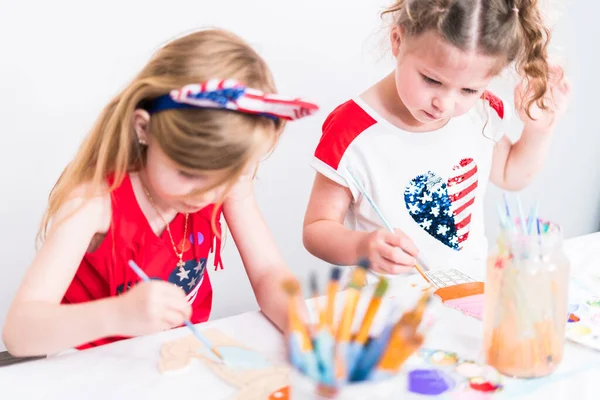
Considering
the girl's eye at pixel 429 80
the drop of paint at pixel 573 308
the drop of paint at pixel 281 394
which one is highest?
the girl's eye at pixel 429 80

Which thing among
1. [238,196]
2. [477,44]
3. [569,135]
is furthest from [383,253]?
[569,135]

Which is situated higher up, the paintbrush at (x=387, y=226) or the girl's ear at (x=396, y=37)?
the girl's ear at (x=396, y=37)

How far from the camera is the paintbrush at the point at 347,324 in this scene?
477mm

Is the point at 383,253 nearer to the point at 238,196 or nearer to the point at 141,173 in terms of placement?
the point at 238,196

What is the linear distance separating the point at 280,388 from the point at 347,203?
0.44m

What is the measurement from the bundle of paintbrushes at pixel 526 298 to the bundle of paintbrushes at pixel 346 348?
0.12 m

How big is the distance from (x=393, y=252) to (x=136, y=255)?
11.8 inches

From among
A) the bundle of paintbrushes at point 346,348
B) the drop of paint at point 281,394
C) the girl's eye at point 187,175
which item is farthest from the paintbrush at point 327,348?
the girl's eye at point 187,175

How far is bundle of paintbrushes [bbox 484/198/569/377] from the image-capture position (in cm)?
57

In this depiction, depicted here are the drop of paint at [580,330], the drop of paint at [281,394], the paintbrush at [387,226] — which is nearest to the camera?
the drop of paint at [281,394]

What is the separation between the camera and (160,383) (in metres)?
0.59

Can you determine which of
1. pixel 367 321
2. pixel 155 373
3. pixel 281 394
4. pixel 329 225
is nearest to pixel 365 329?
pixel 367 321

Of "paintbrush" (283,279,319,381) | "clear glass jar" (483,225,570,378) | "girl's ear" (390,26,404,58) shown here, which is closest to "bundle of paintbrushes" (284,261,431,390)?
"paintbrush" (283,279,319,381)

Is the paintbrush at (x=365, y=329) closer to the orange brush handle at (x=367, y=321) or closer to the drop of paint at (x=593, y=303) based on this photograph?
the orange brush handle at (x=367, y=321)
